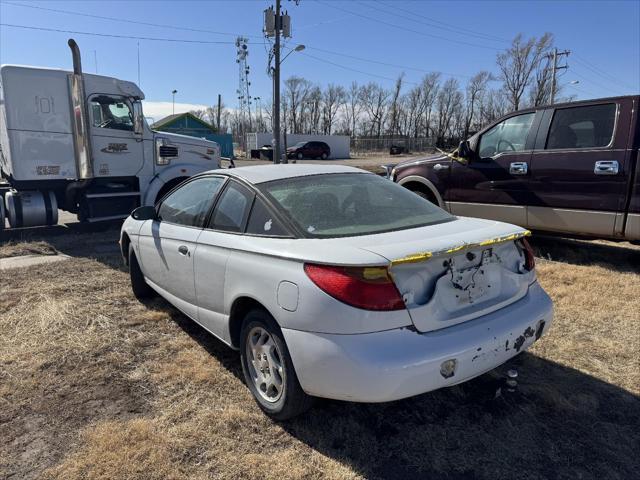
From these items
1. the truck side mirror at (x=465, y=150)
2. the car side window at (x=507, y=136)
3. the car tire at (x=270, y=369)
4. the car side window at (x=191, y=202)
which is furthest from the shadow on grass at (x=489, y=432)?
the truck side mirror at (x=465, y=150)

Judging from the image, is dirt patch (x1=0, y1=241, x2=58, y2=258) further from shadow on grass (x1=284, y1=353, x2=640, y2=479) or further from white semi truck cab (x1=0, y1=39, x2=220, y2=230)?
shadow on grass (x1=284, y1=353, x2=640, y2=479)

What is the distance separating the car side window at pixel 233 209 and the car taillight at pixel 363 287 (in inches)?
39.3

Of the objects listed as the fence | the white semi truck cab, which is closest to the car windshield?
the white semi truck cab

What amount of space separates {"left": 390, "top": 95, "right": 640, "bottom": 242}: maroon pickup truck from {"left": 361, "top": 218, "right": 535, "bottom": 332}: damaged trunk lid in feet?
11.4

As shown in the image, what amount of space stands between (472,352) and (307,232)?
114cm

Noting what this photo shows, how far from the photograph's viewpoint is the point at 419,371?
7.75ft

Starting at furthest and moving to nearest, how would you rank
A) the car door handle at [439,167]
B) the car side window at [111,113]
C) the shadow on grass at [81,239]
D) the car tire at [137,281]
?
the car side window at [111,113] < the car door handle at [439,167] < the shadow on grass at [81,239] < the car tire at [137,281]

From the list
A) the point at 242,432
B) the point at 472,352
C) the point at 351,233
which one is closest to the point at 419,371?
the point at 472,352

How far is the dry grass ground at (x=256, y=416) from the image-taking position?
100 inches

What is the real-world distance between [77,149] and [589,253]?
28.7 feet

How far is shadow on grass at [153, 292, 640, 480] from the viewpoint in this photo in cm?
253

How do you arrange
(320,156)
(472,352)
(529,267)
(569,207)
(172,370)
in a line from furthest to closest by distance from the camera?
(320,156) → (569,207) → (172,370) → (529,267) → (472,352)

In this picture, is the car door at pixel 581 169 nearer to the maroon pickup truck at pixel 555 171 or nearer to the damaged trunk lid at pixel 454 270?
the maroon pickup truck at pixel 555 171

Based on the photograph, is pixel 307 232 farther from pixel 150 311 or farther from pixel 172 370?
pixel 150 311
